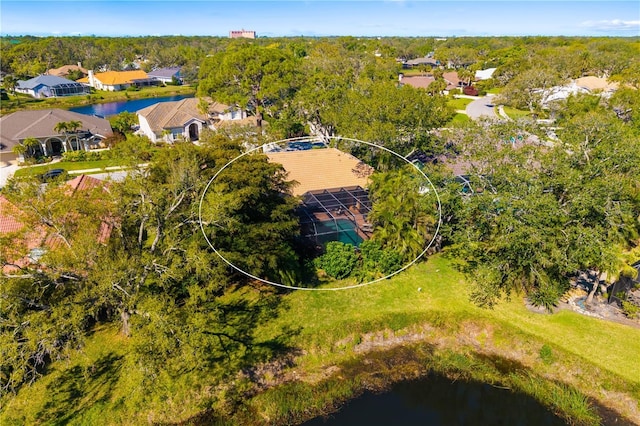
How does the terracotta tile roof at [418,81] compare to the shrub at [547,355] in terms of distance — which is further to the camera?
the terracotta tile roof at [418,81]

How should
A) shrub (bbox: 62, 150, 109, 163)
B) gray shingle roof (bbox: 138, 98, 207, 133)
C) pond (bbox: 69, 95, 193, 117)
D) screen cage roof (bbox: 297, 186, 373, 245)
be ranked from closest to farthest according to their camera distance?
1. screen cage roof (bbox: 297, 186, 373, 245)
2. shrub (bbox: 62, 150, 109, 163)
3. gray shingle roof (bbox: 138, 98, 207, 133)
4. pond (bbox: 69, 95, 193, 117)

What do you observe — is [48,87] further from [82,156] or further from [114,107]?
[82,156]

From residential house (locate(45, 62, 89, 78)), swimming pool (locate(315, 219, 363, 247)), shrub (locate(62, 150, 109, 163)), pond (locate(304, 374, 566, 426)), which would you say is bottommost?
pond (locate(304, 374, 566, 426))

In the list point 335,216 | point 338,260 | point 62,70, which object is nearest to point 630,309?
point 338,260

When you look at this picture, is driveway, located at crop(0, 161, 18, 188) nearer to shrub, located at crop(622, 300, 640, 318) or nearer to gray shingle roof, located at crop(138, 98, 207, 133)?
gray shingle roof, located at crop(138, 98, 207, 133)

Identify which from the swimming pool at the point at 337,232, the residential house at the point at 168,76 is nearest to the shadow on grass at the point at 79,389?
the swimming pool at the point at 337,232

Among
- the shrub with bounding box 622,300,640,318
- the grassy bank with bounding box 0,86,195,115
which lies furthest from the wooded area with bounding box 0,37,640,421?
the grassy bank with bounding box 0,86,195,115

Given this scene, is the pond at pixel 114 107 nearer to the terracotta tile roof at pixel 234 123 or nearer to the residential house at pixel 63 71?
the residential house at pixel 63 71
